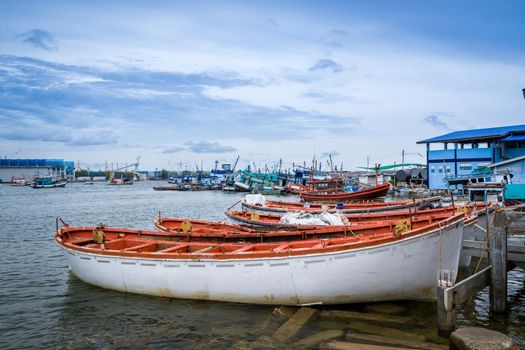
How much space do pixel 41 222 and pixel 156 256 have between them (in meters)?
28.9

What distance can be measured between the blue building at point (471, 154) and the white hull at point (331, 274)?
1474 inches

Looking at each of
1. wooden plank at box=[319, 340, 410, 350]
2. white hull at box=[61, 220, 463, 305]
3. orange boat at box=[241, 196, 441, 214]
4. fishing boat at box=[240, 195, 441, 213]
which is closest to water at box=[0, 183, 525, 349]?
white hull at box=[61, 220, 463, 305]

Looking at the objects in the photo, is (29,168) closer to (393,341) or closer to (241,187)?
(241,187)

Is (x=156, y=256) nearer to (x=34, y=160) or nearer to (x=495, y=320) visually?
(x=495, y=320)

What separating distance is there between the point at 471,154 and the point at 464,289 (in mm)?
45911

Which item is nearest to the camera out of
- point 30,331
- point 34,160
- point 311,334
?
point 311,334

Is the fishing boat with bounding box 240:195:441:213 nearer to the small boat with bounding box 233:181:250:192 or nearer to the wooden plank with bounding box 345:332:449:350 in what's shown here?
the wooden plank with bounding box 345:332:449:350

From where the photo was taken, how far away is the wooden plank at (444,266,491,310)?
9070 mm

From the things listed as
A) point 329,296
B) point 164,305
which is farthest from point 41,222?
point 329,296

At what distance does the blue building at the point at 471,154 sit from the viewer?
4747 centimetres

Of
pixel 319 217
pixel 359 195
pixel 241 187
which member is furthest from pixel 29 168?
pixel 319 217

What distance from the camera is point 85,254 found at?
1391 centimetres

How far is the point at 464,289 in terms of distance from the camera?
9.59 metres

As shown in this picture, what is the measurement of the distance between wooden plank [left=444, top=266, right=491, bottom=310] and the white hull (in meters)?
0.60
